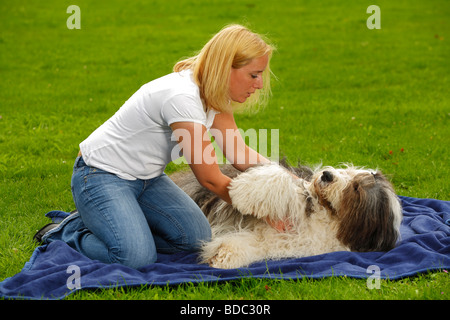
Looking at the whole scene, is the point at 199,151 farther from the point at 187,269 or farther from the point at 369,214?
the point at 369,214

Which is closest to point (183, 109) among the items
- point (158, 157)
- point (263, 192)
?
point (158, 157)

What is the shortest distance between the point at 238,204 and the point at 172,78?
37.8 inches

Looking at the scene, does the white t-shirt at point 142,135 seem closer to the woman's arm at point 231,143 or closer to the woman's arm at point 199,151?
the woman's arm at point 199,151

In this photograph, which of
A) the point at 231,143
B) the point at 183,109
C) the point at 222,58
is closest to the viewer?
the point at 183,109

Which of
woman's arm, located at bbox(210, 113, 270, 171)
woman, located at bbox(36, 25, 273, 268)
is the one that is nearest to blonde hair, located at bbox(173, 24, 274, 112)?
woman, located at bbox(36, 25, 273, 268)

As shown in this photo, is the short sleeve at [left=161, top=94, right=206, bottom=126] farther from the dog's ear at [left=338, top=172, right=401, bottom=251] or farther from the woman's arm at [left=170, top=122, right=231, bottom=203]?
the dog's ear at [left=338, top=172, right=401, bottom=251]

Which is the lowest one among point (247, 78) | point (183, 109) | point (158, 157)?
point (158, 157)

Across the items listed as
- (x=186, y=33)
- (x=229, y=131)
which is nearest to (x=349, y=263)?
(x=229, y=131)

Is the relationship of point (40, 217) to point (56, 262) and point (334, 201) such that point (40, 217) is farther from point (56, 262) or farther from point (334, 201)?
point (334, 201)

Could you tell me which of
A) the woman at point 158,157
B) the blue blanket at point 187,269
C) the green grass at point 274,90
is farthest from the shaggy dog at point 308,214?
the green grass at point 274,90

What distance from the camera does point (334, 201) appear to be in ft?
12.9

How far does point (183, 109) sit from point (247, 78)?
536mm

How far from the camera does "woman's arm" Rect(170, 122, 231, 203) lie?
365 centimetres

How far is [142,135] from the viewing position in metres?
3.96
